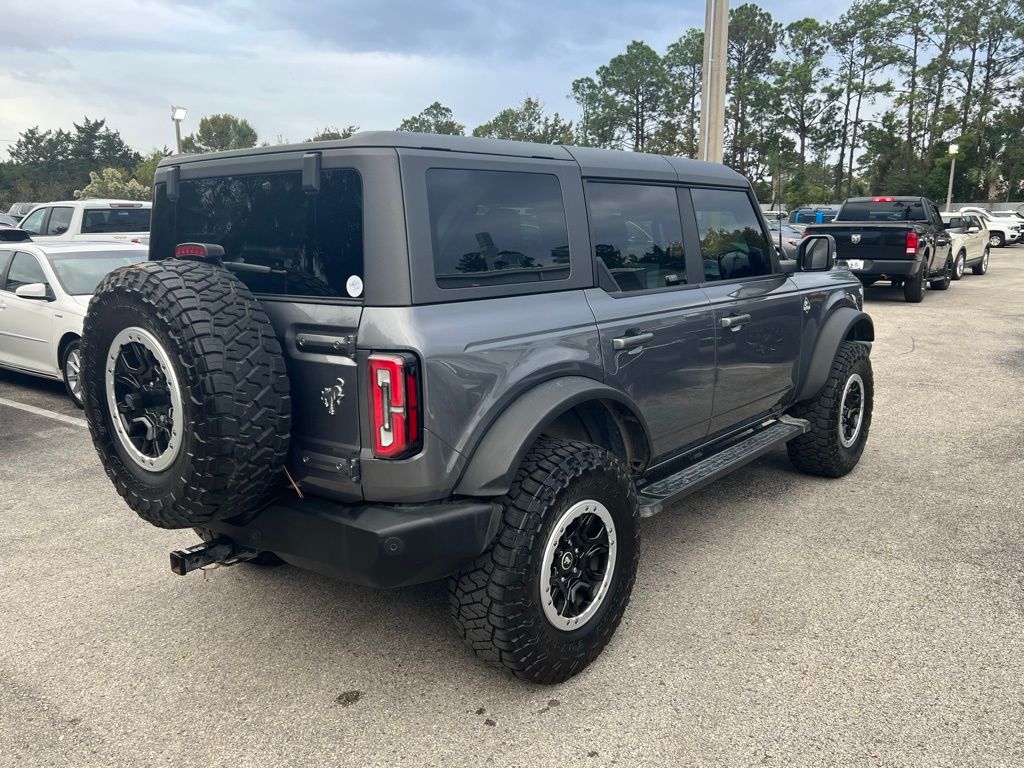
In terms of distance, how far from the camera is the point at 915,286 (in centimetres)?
1455

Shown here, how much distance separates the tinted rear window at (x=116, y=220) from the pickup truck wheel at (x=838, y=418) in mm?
11827

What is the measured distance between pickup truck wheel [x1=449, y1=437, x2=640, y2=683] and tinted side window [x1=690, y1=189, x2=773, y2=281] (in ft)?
5.08

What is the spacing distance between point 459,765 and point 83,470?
4.15 m

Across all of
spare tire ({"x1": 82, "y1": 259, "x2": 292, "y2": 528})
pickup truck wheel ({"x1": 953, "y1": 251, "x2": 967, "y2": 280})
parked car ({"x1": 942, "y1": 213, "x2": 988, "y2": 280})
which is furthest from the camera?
pickup truck wheel ({"x1": 953, "y1": 251, "x2": 967, "y2": 280})

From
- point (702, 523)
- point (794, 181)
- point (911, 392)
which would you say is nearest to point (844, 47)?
point (794, 181)

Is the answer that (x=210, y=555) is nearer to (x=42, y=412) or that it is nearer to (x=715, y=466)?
(x=715, y=466)

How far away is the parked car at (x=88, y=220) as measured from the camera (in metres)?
13.4

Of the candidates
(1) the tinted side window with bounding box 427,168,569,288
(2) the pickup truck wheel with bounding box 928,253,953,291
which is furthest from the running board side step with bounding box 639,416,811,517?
(2) the pickup truck wheel with bounding box 928,253,953,291

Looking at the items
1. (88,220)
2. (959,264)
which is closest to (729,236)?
(88,220)

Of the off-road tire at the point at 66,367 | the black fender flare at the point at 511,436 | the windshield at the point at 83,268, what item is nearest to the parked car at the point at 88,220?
the windshield at the point at 83,268

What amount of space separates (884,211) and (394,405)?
15690mm

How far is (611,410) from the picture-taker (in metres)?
3.43

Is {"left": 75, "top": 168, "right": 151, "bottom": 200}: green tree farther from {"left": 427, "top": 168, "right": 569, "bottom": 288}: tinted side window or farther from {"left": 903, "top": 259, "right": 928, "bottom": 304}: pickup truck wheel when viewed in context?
{"left": 427, "top": 168, "right": 569, "bottom": 288}: tinted side window

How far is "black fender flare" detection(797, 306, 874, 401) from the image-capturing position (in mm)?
5016
